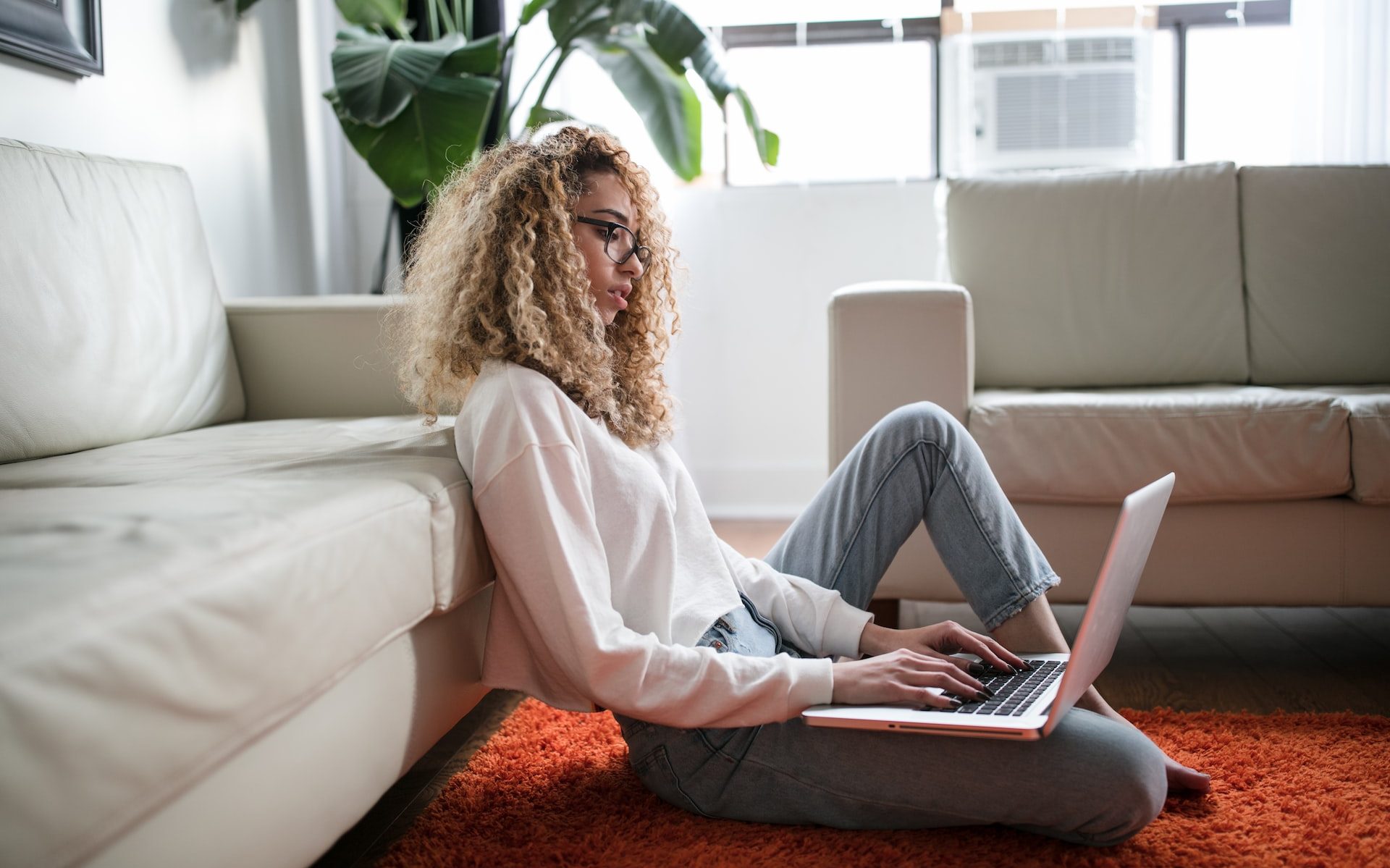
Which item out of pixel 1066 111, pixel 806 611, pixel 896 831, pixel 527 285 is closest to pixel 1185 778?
pixel 896 831

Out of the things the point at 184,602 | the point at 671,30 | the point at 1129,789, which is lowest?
the point at 1129,789

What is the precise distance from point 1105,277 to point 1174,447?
0.66 m

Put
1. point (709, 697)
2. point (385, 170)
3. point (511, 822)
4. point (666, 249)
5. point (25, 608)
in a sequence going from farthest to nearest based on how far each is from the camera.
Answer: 1. point (385, 170)
2. point (666, 249)
3. point (511, 822)
4. point (709, 697)
5. point (25, 608)

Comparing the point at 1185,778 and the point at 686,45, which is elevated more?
the point at 686,45

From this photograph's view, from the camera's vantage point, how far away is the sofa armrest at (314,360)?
75.3 inches

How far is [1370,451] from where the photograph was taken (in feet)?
5.56

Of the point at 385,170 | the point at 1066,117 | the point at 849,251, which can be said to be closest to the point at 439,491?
the point at 385,170

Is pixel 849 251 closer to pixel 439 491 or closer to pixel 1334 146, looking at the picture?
pixel 1334 146

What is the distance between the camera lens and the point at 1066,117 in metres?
3.21

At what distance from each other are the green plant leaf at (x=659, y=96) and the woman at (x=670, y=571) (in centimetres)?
146

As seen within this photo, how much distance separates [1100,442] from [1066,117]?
179 cm

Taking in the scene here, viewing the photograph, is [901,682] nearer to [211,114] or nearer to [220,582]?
[220,582]

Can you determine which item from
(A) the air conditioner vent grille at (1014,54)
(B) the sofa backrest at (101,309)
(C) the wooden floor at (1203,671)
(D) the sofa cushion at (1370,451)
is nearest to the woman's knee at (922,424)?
(C) the wooden floor at (1203,671)

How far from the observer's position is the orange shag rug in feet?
3.60
